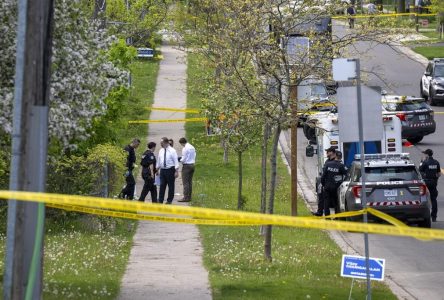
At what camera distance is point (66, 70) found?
43.8ft

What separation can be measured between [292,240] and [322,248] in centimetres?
83

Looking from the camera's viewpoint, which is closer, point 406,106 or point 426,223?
point 426,223

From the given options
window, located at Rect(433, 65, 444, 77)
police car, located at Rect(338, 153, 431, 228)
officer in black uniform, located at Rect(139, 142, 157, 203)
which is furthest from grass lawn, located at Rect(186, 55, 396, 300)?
window, located at Rect(433, 65, 444, 77)

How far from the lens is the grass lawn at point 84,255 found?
13891 millimetres

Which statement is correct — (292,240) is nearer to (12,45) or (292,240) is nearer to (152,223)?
(152,223)

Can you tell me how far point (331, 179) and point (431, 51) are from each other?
1393 inches

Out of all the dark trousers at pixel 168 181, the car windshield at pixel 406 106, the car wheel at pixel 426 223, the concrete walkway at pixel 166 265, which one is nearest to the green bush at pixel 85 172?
the concrete walkway at pixel 166 265

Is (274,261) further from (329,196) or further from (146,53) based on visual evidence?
(146,53)

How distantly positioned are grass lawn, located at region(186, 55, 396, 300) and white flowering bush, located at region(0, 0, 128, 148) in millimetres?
2916

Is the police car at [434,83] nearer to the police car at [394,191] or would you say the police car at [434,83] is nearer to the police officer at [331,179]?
the police officer at [331,179]

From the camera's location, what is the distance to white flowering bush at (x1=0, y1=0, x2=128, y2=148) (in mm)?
12953

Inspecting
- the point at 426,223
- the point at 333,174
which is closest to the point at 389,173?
the point at 426,223

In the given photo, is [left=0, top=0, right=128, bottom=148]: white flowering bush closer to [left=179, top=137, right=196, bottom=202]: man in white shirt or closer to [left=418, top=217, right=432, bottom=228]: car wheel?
[left=418, top=217, right=432, bottom=228]: car wheel

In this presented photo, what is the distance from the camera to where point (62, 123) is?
42.9 feet
